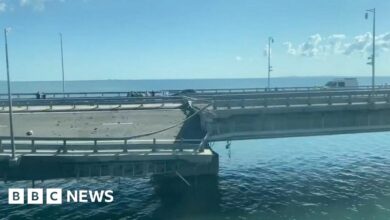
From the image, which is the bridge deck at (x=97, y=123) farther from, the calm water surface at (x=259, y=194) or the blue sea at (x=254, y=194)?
the calm water surface at (x=259, y=194)

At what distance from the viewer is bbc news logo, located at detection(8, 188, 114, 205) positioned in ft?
71.6

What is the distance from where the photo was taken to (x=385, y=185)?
2758 cm

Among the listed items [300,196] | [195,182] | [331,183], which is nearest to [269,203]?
[300,196]

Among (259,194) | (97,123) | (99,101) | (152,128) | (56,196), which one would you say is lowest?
(259,194)

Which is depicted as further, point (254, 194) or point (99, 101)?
point (99, 101)

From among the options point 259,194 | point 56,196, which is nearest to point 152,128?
point 56,196

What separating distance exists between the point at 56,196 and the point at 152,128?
7.18 m

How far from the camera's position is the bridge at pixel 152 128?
707 inches

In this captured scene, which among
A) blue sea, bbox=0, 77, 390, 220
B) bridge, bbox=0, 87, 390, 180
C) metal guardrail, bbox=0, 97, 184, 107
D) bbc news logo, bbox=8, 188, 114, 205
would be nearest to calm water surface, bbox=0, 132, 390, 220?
blue sea, bbox=0, 77, 390, 220

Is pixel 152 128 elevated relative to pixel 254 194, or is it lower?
elevated

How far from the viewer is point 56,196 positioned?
73.4 feet

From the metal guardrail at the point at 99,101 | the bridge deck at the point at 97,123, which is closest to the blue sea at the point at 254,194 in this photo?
the bridge deck at the point at 97,123

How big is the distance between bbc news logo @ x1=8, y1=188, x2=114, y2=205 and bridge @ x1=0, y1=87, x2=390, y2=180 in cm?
337

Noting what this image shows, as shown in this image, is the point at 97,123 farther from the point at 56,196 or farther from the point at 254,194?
the point at 254,194
